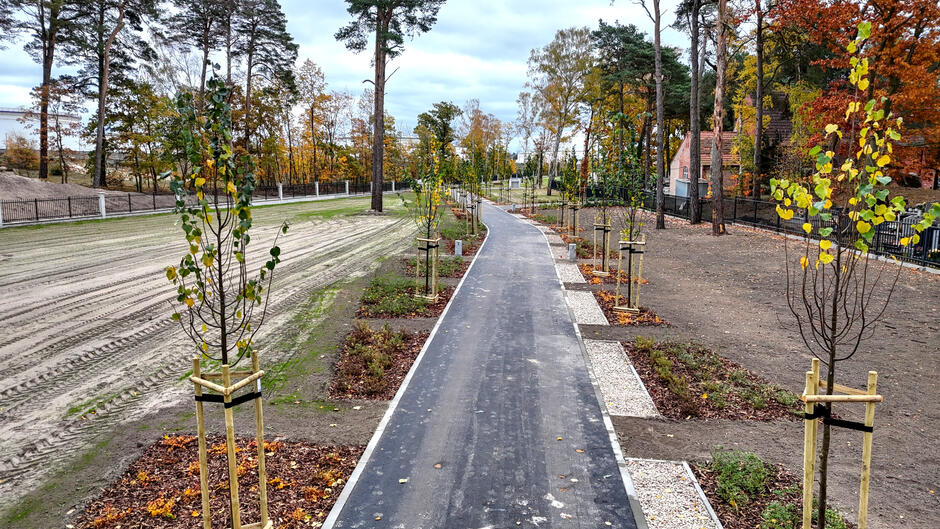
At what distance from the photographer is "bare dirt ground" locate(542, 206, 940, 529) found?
5.35m

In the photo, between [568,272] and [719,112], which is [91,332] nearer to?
[568,272]

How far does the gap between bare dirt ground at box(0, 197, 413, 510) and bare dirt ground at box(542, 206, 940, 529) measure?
21.1 ft

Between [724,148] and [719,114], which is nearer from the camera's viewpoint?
[719,114]

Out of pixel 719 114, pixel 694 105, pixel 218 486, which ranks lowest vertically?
pixel 218 486

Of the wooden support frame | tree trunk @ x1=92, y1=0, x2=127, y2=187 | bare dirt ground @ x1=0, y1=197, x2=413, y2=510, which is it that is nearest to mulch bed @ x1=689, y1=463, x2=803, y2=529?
the wooden support frame

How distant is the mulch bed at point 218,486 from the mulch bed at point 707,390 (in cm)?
439

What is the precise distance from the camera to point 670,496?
514 centimetres

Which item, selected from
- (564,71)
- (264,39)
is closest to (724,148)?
(564,71)

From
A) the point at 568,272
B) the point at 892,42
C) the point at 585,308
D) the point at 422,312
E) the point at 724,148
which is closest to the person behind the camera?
the point at 422,312

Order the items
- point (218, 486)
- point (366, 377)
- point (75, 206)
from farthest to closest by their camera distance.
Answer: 1. point (75, 206)
2. point (366, 377)
3. point (218, 486)

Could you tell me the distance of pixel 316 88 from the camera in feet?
183

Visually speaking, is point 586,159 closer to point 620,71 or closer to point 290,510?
point 620,71

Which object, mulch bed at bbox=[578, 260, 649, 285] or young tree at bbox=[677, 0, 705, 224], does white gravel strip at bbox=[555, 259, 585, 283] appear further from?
young tree at bbox=[677, 0, 705, 224]

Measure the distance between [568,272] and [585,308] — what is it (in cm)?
464
